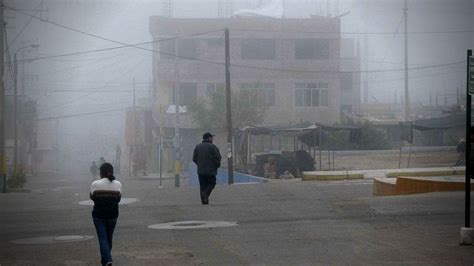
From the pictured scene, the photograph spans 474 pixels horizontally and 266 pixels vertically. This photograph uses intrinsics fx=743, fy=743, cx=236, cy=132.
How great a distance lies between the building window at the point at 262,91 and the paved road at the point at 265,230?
3357 centimetres

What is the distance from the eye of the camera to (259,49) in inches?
2200

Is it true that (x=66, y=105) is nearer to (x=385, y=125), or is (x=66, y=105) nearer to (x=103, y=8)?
(x=103, y=8)

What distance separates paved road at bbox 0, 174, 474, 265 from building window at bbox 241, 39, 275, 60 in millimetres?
37637

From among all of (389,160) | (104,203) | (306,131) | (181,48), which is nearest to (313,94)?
(181,48)

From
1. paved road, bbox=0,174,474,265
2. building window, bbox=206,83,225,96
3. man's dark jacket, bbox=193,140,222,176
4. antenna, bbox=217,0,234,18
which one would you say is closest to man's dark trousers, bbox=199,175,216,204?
man's dark jacket, bbox=193,140,222,176

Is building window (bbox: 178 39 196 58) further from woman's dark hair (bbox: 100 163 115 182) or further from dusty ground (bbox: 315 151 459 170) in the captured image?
woman's dark hair (bbox: 100 163 115 182)

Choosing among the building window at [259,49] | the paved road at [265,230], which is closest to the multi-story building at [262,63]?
the building window at [259,49]

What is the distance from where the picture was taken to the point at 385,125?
47969mm

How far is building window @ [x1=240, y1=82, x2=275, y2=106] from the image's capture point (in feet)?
171

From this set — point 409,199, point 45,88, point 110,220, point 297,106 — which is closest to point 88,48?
point 45,88

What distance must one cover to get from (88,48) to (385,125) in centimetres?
2352

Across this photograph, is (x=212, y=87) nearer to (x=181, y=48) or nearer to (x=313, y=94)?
(x=181, y=48)

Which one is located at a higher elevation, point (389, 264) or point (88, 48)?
point (88, 48)

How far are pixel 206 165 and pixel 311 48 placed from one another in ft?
138
